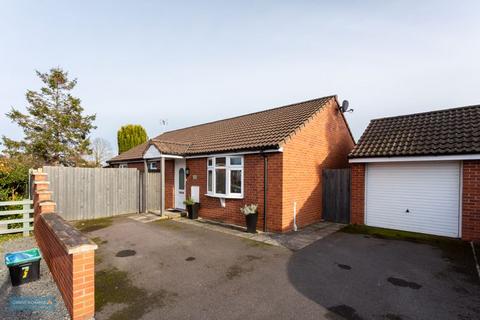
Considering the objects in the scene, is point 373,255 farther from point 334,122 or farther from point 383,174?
point 334,122

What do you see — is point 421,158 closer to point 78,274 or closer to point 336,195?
point 336,195

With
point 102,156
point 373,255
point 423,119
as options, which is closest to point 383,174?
point 423,119

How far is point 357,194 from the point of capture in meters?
9.20

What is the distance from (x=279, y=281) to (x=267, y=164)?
4.28 m

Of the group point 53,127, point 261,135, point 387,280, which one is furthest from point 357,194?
point 53,127

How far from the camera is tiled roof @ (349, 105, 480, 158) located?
7422 millimetres

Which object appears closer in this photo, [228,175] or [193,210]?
[228,175]

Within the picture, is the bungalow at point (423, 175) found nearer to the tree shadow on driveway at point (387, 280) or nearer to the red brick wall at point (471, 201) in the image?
the red brick wall at point (471, 201)

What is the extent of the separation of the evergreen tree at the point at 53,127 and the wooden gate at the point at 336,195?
20.7 meters

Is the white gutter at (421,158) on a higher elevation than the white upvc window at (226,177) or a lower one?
higher

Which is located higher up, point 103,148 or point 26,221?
point 103,148

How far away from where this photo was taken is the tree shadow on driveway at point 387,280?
358 cm

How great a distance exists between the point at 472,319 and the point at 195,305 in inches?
158

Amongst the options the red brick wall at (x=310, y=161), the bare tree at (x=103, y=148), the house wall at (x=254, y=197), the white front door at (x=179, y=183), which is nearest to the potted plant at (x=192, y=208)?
the house wall at (x=254, y=197)
